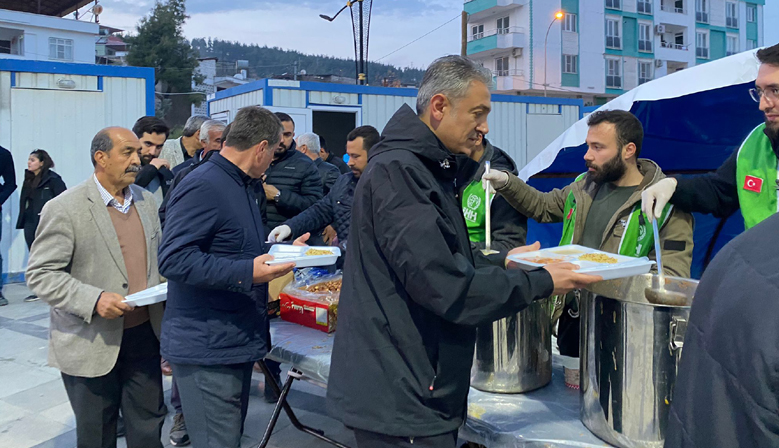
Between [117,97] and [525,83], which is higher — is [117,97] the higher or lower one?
the lower one

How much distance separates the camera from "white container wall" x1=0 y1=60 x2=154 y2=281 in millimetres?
8820

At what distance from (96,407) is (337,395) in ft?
5.32

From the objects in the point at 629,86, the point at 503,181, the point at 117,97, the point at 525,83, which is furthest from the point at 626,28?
the point at 503,181

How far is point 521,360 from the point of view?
2354 mm

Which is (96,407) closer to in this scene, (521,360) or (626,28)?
(521,360)

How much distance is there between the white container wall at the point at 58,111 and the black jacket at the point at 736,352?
990 cm

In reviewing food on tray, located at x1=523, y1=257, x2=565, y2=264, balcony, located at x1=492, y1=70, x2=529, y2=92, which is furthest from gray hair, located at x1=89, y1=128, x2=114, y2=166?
balcony, located at x1=492, y1=70, x2=529, y2=92

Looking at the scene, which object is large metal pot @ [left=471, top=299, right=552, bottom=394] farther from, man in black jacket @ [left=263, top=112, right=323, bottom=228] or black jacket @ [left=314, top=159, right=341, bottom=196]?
black jacket @ [left=314, top=159, right=341, bottom=196]

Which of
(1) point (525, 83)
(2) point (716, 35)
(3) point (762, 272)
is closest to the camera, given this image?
(3) point (762, 272)

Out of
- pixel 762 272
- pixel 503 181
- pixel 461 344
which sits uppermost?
pixel 503 181

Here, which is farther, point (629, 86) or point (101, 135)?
point (629, 86)

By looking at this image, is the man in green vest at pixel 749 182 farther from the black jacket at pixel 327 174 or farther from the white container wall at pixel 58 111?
the white container wall at pixel 58 111

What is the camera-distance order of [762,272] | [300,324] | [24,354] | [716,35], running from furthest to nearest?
[716,35] → [24,354] → [300,324] → [762,272]

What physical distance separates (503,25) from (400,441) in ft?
142
